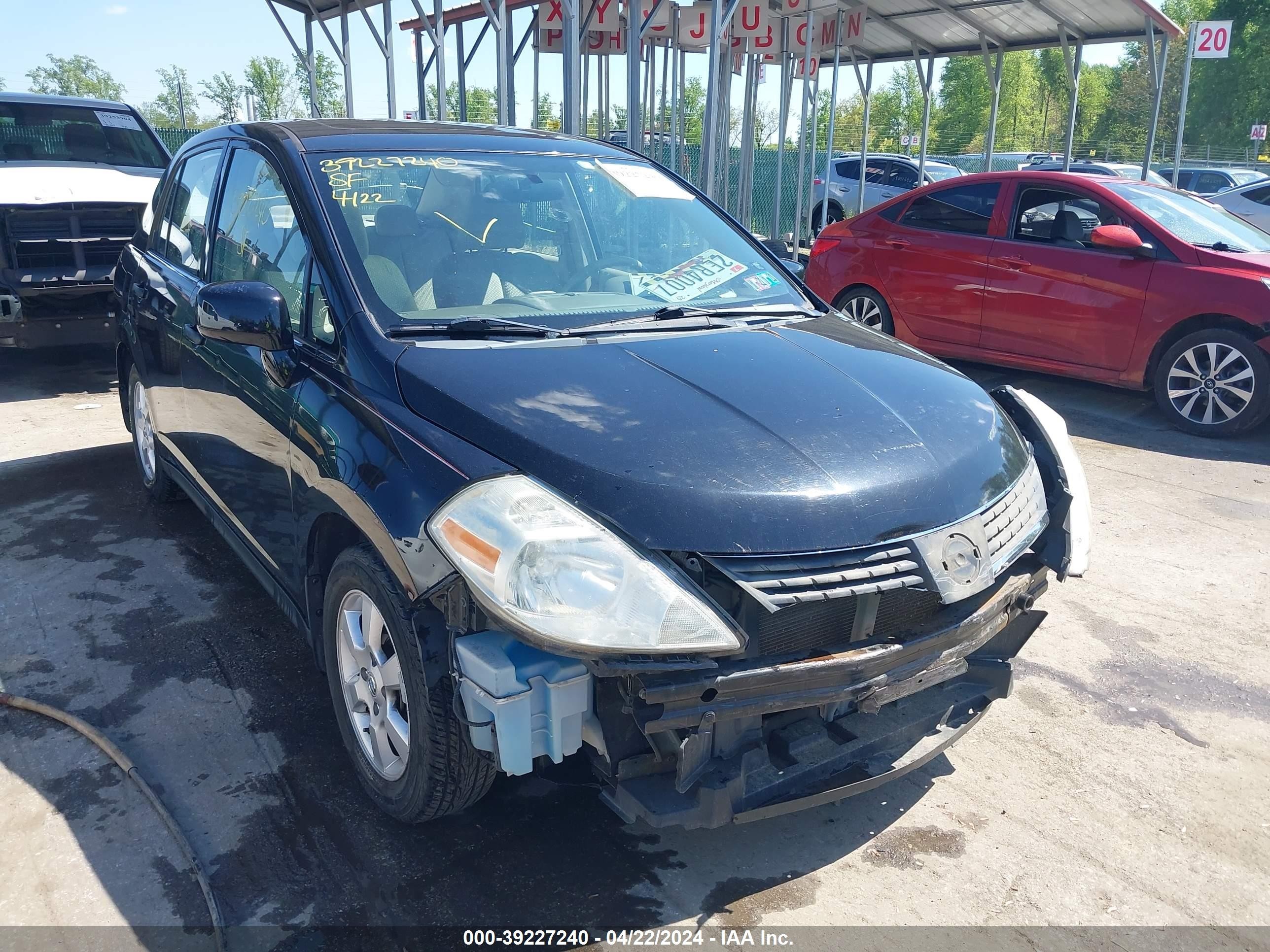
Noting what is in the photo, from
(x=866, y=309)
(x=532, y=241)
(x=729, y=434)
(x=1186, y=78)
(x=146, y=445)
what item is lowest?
(x=146, y=445)

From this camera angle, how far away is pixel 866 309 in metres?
8.56

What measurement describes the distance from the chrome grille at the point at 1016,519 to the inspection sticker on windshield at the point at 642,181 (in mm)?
1780

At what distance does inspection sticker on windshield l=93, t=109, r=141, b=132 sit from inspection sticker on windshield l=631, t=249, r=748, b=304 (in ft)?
25.2

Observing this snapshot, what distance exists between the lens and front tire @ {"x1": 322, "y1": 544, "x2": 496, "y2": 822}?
2352 millimetres

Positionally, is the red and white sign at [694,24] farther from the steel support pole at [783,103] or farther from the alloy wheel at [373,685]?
the alloy wheel at [373,685]

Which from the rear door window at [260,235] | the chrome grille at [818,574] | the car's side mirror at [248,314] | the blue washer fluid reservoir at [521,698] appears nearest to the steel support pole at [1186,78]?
the rear door window at [260,235]

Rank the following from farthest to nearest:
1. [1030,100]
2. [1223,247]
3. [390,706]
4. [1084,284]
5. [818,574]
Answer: [1030,100], [1084,284], [1223,247], [390,706], [818,574]

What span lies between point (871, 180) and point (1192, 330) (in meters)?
15.4

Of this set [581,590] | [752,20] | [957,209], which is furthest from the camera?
[752,20]

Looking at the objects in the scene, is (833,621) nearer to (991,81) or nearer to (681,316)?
(681,316)

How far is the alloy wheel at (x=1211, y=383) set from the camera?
21.2ft

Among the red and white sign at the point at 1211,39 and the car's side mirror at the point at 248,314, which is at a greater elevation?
the red and white sign at the point at 1211,39

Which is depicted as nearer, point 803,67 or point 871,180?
point 803,67

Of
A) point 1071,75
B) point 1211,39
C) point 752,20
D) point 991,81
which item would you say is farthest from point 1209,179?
point 752,20
